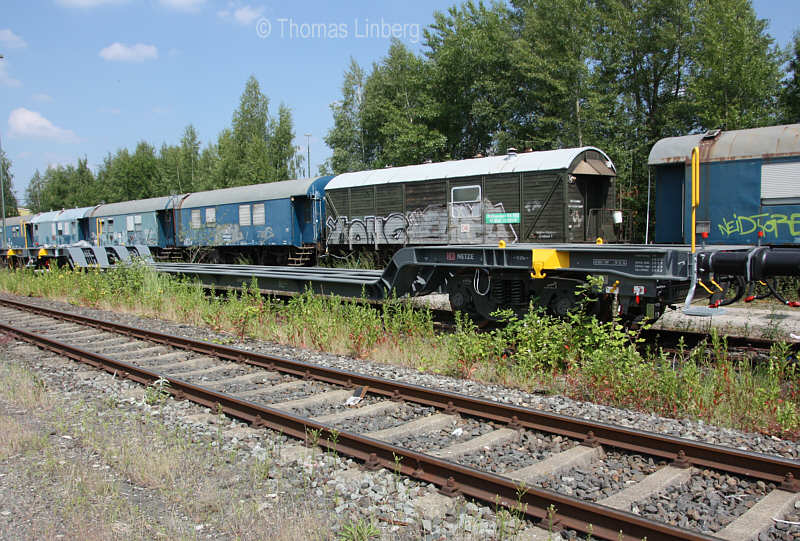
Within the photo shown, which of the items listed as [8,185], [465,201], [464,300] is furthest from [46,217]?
[8,185]

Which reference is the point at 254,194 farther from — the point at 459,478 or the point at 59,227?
the point at 459,478

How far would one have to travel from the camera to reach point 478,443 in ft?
15.8

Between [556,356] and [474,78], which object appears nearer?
[556,356]

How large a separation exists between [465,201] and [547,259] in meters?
9.32

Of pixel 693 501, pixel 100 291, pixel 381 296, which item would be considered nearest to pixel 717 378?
pixel 693 501

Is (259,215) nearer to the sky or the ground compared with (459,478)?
nearer to the sky

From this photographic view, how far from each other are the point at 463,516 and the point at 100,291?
47.7 ft

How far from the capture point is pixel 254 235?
2288 cm

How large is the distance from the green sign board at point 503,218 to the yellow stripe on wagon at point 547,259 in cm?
828

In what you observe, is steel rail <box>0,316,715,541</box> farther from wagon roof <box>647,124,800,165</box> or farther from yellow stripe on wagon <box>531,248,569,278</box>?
wagon roof <box>647,124,800,165</box>

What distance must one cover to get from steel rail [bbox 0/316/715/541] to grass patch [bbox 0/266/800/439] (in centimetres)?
261

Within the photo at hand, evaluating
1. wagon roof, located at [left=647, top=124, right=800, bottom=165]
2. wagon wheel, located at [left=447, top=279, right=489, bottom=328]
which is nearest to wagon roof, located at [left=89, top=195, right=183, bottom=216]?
wagon wheel, located at [left=447, top=279, right=489, bottom=328]

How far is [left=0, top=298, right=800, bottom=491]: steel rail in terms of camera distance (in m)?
3.98

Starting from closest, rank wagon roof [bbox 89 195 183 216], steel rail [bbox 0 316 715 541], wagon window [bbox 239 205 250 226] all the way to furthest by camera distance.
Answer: steel rail [bbox 0 316 715 541]
wagon window [bbox 239 205 250 226]
wagon roof [bbox 89 195 183 216]
